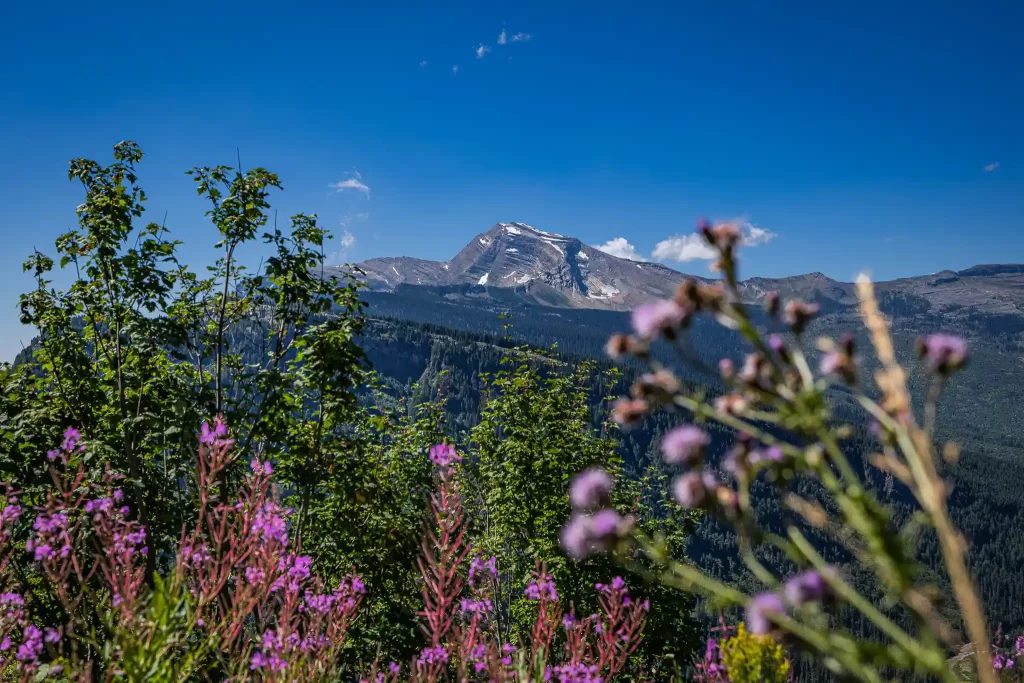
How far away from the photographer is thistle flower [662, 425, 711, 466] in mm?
1268

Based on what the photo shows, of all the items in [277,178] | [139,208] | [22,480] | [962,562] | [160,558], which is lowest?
[160,558]

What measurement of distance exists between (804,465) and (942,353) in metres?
0.33

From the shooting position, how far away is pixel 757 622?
3.67 ft

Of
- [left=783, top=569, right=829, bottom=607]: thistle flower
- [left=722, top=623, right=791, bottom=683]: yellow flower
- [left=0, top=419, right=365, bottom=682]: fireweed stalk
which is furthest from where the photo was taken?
[left=722, top=623, right=791, bottom=683]: yellow flower

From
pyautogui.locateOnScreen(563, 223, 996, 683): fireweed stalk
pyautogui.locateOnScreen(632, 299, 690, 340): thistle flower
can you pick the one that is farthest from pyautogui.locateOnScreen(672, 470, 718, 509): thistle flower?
pyautogui.locateOnScreen(632, 299, 690, 340): thistle flower

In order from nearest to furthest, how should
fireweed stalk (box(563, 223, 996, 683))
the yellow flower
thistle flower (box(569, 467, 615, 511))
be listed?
fireweed stalk (box(563, 223, 996, 683)) < thistle flower (box(569, 467, 615, 511)) < the yellow flower

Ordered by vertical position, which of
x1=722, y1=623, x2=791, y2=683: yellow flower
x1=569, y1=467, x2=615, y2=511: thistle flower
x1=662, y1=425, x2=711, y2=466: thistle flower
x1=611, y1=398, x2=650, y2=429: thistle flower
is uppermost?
x1=611, y1=398, x2=650, y2=429: thistle flower

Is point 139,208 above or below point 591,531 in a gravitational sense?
above

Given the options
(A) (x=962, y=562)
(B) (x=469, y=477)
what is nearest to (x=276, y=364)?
(B) (x=469, y=477)

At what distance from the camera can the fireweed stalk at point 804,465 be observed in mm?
906

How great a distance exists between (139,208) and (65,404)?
238 cm

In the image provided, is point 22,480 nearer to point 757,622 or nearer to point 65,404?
point 65,404

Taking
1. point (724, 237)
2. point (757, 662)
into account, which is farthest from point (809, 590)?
point (757, 662)

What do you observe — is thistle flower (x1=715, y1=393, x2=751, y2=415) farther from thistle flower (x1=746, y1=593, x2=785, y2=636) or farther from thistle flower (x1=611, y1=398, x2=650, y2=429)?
thistle flower (x1=746, y1=593, x2=785, y2=636)
